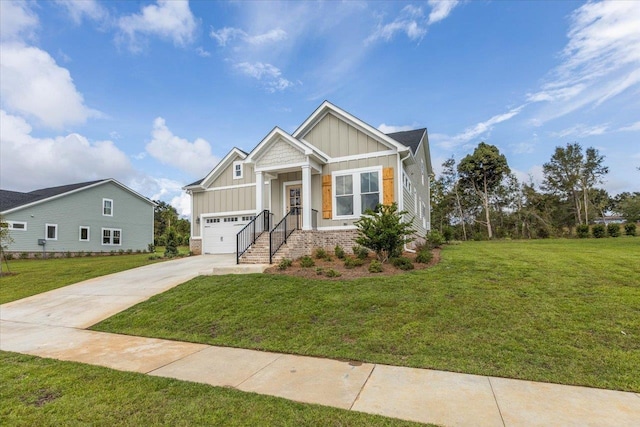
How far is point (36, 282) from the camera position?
12.1m

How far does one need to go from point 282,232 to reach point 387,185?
435cm

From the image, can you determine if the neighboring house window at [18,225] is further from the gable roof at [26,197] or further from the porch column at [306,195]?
the porch column at [306,195]

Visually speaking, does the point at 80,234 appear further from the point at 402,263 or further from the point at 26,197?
the point at 402,263

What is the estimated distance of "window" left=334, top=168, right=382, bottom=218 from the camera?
1221 cm

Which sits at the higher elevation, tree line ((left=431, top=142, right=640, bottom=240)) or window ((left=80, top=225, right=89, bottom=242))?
tree line ((left=431, top=142, right=640, bottom=240))

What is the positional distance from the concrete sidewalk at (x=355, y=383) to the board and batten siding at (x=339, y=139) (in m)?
9.35

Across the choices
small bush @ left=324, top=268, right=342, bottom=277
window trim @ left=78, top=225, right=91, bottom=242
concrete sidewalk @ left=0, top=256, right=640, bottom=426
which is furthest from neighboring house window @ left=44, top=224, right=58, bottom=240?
small bush @ left=324, top=268, right=342, bottom=277

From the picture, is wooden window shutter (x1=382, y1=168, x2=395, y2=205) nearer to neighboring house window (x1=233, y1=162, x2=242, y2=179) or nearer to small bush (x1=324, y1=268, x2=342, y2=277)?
small bush (x1=324, y1=268, x2=342, y2=277)

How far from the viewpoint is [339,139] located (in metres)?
13.0

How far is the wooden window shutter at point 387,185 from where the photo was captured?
38.8ft

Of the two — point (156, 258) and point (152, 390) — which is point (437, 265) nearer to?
point (152, 390)

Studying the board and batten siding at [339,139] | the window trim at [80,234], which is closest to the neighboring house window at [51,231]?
the window trim at [80,234]

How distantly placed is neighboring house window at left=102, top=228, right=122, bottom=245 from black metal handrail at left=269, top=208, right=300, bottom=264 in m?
20.6

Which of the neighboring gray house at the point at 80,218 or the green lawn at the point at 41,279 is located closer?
the green lawn at the point at 41,279
